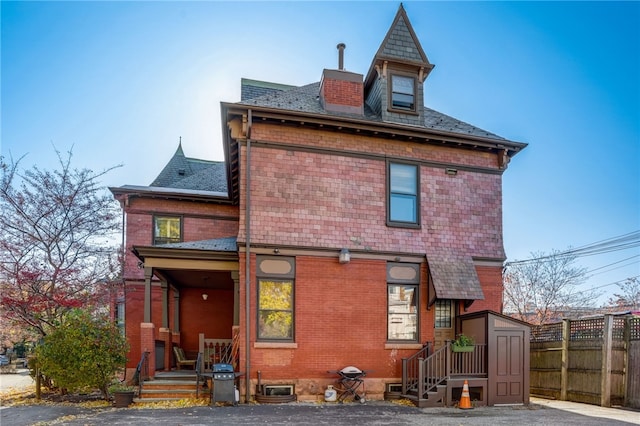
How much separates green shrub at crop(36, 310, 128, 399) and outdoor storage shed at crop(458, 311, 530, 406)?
8.97 metres

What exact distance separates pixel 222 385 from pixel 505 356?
7.02 metres

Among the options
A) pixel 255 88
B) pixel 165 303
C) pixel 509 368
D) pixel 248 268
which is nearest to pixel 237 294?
pixel 248 268

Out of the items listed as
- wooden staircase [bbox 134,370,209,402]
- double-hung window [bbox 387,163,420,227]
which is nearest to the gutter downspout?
wooden staircase [bbox 134,370,209,402]

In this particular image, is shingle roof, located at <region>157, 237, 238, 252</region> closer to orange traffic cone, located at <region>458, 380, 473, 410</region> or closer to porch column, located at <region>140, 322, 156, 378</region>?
porch column, located at <region>140, 322, 156, 378</region>

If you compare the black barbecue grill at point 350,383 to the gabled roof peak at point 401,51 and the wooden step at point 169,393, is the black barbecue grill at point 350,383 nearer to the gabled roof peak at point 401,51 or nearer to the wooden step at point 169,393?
the wooden step at point 169,393

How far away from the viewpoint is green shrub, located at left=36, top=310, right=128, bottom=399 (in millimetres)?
10688

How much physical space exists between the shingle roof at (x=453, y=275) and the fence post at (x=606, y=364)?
10.2 ft

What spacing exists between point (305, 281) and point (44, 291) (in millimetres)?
8043

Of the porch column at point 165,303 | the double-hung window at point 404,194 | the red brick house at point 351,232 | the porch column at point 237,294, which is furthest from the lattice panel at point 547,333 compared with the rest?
the porch column at point 165,303

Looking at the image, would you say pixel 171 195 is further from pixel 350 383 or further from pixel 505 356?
pixel 505 356

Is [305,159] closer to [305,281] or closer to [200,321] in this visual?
[305,281]

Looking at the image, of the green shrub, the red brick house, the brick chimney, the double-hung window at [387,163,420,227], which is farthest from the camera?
the brick chimney

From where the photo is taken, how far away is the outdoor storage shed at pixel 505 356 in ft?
38.3

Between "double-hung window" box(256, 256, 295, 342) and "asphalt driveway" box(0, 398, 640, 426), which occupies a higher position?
"double-hung window" box(256, 256, 295, 342)
